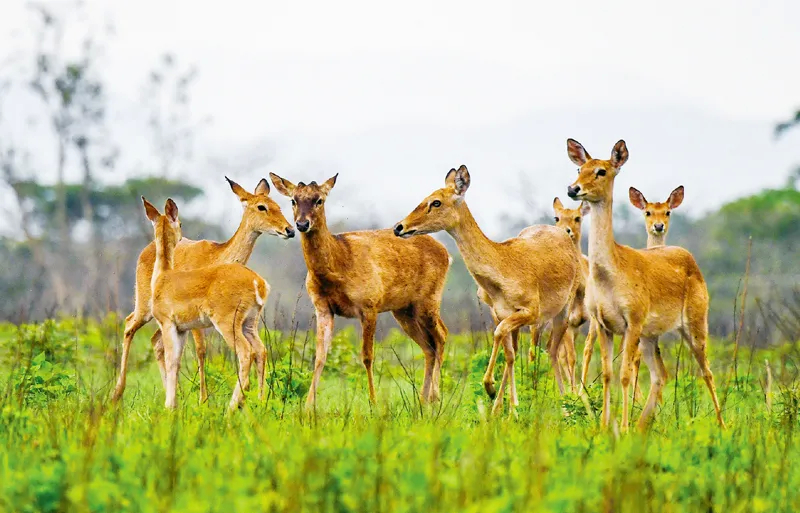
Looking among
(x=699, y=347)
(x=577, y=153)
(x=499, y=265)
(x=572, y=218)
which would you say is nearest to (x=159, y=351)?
(x=499, y=265)

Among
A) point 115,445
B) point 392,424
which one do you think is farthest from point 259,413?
point 115,445

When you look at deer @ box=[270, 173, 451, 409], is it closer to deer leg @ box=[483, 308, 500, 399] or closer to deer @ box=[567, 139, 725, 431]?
deer leg @ box=[483, 308, 500, 399]

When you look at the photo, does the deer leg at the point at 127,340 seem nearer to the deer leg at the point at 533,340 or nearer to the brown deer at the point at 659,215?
A: the deer leg at the point at 533,340

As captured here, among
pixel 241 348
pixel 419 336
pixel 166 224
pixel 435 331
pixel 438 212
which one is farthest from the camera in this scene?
pixel 419 336

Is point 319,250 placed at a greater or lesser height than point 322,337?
greater

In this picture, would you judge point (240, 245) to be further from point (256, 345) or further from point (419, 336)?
point (419, 336)

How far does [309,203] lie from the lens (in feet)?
34.3

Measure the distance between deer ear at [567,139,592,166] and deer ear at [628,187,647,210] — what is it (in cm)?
324

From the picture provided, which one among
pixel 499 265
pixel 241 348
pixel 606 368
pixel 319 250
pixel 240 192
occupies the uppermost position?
pixel 240 192

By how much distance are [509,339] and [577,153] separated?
1642 millimetres

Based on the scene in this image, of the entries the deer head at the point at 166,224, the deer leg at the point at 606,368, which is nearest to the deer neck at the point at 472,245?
the deer leg at the point at 606,368

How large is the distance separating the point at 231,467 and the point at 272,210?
5.70m

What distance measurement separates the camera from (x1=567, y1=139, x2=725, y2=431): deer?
866cm

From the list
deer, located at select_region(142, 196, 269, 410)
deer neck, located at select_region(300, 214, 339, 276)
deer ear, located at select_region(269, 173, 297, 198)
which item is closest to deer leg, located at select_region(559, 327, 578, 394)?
deer neck, located at select_region(300, 214, 339, 276)
